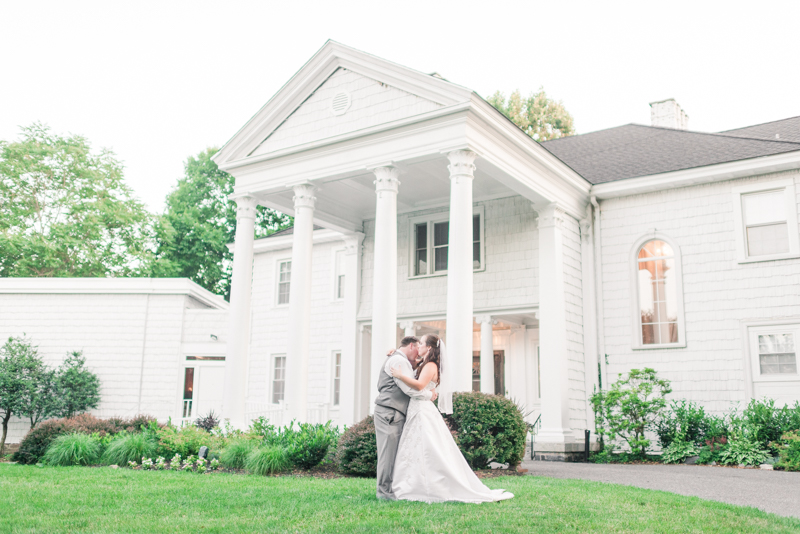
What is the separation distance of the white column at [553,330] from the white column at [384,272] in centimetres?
367

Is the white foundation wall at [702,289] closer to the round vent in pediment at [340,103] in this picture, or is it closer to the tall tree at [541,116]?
the round vent in pediment at [340,103]

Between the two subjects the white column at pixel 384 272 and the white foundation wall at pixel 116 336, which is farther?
the white foundation wall at pixel 116 336

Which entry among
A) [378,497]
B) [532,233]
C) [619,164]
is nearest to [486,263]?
[532,233]

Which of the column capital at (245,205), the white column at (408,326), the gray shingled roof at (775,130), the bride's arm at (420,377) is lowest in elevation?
the bride's arm at (420,377)

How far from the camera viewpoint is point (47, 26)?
494 inches

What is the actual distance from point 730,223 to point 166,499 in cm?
1205

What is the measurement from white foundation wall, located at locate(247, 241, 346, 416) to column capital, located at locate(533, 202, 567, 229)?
6823mm

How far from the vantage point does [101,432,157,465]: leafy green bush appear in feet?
35.7

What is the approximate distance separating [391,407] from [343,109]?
8.37 meters

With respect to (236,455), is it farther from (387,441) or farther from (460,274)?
(460,274)

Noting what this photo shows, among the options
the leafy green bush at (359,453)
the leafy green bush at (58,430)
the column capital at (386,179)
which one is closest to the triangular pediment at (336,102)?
the column capital at (386,179)

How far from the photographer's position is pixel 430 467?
21.0ft

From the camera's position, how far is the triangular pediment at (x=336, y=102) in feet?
41.3

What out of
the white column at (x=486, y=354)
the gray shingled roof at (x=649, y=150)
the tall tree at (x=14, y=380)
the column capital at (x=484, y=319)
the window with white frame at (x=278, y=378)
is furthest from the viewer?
the window with white frame at (x=278, y=378)
